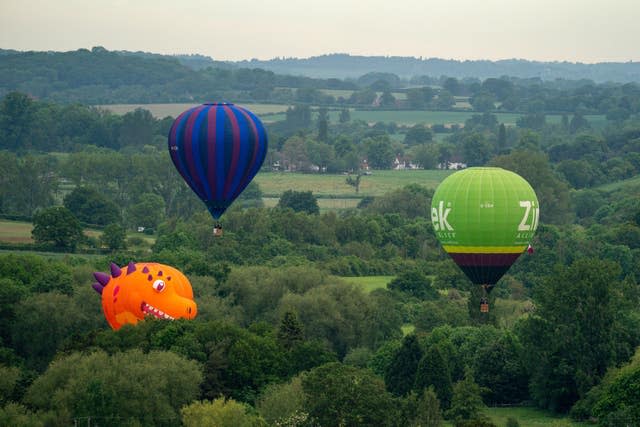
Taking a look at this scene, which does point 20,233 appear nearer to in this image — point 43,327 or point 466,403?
point 43,327

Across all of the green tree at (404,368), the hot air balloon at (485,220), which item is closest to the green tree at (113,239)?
the hot air balloon at (485,220)

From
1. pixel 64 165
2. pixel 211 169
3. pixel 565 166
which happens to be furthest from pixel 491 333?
pixel 565 166

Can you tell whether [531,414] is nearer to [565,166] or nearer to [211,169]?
[211,169]

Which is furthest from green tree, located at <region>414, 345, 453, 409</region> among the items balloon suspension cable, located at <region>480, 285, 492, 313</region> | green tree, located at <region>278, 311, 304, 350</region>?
balloon suspension cable, located at <region>480, 285, 492, 313</region>

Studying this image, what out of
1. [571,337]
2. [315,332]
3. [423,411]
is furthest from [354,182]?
[423,411]

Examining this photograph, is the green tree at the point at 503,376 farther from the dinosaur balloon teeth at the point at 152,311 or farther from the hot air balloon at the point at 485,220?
the dinosaur balloon teeth at the point at 152,311

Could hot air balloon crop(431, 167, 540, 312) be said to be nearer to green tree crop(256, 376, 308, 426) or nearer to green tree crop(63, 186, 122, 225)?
green tree crop(256, 376, 308, 426)
